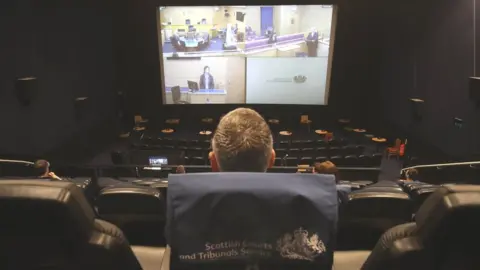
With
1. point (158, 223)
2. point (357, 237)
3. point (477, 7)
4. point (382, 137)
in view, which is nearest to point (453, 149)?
point (477, 7)

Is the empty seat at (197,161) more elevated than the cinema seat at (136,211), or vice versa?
the cinema seat at (136,211)

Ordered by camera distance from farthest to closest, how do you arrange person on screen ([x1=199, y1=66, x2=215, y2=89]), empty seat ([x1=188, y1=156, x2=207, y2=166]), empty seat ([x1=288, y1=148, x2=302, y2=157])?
person on screen ([x1=199, y1=66, x2=215, y2=89])
empty seat ([x1=288, y1=148, x2=302, y2=157])
empty seat ([x1=188, y1=156, x2=207, y2=166])

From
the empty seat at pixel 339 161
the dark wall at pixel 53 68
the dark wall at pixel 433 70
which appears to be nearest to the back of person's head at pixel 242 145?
the dark wall at pixel 53 68

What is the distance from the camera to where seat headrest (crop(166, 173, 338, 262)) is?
115 cm

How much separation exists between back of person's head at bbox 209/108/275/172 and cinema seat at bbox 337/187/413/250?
4.32ft

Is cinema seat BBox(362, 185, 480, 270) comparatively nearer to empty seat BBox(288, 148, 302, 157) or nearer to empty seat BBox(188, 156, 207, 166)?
empty seat BBox(188, 156, 207, 166)

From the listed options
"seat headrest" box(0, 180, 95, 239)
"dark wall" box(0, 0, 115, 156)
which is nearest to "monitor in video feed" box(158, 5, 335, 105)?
"dark wall" box(0, 0, 115, 156)

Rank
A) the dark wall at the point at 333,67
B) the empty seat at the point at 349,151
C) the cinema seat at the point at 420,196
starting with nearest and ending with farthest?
the cinema seat at the point at 420,196 → the empty seat at the point at 349,151 → the dark wall at the point at 333,67

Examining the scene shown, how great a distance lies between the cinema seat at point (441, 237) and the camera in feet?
3.70

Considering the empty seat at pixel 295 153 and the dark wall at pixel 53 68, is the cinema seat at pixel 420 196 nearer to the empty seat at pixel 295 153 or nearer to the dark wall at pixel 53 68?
the empty seat at pixel 295 153

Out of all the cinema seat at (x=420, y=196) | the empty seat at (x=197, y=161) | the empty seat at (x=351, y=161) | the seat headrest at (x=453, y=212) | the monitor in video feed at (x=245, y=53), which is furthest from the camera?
the monitor in video feed at (x=245, y=53)

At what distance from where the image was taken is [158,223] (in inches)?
103

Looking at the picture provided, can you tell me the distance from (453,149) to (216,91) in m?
7.16

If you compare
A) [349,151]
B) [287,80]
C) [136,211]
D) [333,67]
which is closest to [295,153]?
[349,151]
